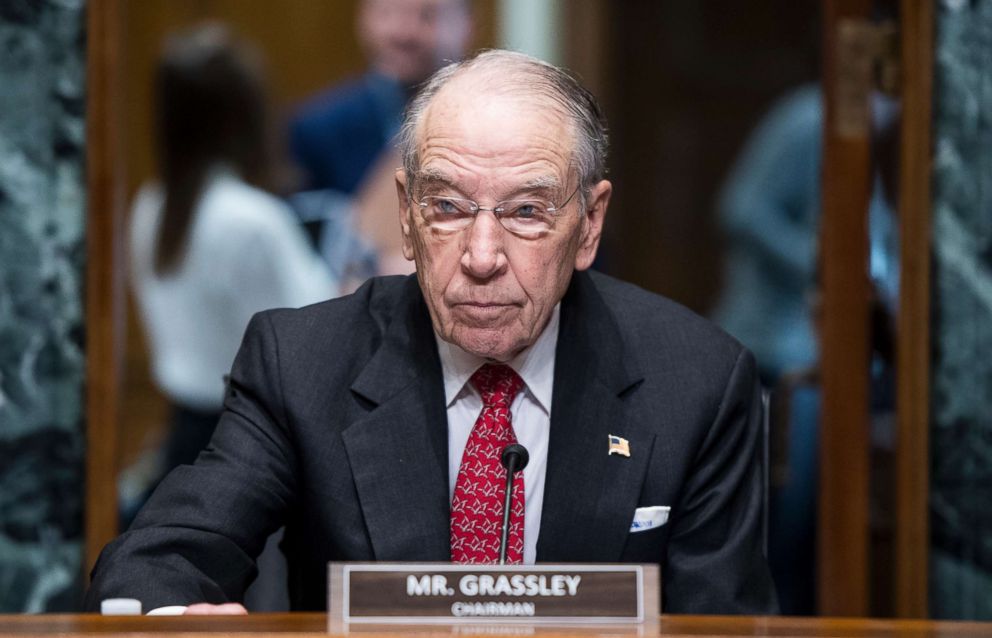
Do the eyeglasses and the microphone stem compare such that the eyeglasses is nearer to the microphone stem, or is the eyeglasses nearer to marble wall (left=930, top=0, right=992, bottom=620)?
the microphone stem

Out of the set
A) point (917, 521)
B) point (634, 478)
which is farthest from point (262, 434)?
point (917, 521)

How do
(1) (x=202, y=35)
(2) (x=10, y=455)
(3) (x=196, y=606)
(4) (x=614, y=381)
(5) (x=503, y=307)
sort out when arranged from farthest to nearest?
(1) (x=202, y=35)
(2) (x=10, y=455)
(4) (x=614, y=381)
(5) (x=503, y=307)
(3) (x=196, y=606)

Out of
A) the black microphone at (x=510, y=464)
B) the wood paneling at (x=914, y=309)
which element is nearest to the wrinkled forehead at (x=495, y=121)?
the black microphone at (x=510, y=464)

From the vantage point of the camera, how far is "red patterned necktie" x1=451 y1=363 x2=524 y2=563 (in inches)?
83.8

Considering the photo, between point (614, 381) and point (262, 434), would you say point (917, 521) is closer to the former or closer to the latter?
point (614, 381)

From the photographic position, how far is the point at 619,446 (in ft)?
7.21

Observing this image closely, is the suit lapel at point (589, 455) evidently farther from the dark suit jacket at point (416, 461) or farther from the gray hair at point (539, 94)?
the gray hair at point (539, 94)

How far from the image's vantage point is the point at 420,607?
5.27 ft

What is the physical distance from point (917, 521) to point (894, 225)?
70 centimetres

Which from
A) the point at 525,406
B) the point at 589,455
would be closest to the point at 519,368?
the point at 525,406

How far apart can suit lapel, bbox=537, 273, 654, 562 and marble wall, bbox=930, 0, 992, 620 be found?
132cm

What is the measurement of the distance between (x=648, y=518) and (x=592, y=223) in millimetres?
464

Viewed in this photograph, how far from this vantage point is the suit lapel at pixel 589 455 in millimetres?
2139

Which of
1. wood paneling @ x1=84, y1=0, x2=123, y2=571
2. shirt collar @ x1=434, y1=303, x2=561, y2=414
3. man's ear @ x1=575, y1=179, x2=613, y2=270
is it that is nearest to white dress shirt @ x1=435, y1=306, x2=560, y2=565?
shirt collar @ x1=434, y1=303, x2=561, y2=414
